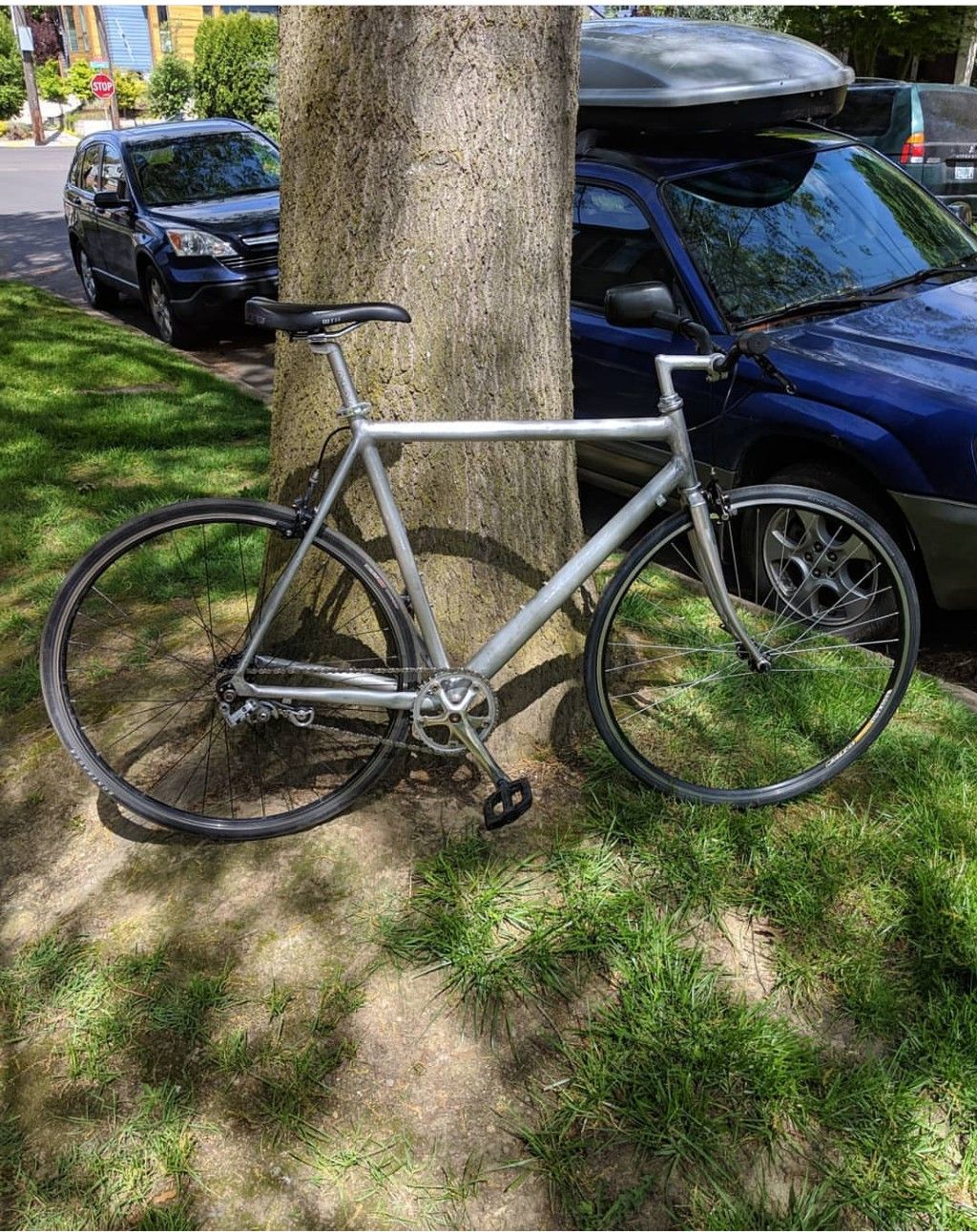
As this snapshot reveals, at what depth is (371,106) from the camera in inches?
105

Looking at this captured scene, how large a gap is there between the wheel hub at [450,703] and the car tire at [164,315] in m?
7.34

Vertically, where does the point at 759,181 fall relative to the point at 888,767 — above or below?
above

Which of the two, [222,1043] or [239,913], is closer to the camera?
[222,1043]

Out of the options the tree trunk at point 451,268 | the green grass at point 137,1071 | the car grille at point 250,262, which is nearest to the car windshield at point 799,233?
the tree trunk at point 451,268

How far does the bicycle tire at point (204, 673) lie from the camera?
2750 millimetres

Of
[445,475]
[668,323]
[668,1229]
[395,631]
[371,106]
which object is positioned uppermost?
[371,106]

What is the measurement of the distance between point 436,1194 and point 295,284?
2.21 m

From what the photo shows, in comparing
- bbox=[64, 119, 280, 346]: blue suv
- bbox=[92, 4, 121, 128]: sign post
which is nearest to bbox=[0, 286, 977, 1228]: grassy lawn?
bbox=[64, 119, 280, 346]: blue suv

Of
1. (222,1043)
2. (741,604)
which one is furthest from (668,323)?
(222,1043)

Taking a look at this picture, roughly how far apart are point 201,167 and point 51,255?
5515 mm

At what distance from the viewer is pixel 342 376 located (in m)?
2.62

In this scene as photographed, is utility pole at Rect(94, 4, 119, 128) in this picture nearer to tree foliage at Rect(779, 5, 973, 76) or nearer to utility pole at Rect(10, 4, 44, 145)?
utility pole at Rect(10, 4, 44, 145)

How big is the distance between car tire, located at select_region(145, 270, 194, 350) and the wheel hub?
7335mm

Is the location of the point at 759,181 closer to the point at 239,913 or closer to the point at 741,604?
the point at 741,604
